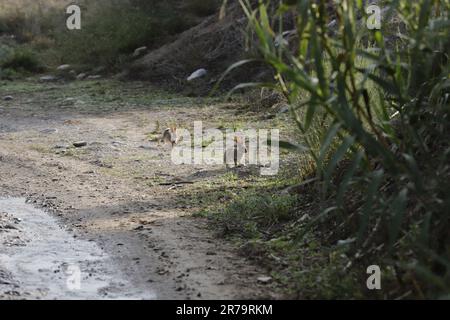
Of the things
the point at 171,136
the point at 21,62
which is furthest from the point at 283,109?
the point at 21,62

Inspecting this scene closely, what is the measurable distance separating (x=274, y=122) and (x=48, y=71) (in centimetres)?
740

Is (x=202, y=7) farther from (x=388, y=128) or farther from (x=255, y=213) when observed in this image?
(x=388, y=128)

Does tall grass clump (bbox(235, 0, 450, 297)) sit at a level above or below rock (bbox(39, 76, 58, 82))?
above

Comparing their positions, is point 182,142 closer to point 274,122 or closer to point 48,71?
point 274,122

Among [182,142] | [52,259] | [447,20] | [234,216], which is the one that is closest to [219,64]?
[182,142]

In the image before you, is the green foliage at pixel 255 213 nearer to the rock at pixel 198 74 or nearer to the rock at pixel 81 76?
the rock at pixel 198 74

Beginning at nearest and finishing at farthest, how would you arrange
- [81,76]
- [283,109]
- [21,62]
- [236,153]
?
[236,153] → [283,109] → [81,76] → [21,62]

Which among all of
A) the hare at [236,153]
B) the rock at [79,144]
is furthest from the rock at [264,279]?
the rock at [79,144]

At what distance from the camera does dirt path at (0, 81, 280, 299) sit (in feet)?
15.3

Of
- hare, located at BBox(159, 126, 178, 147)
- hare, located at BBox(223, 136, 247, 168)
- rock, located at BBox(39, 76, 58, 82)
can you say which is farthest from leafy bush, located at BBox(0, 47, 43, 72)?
hare, located at BBox(223, 136, 247, 168)

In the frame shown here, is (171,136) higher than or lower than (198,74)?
higher

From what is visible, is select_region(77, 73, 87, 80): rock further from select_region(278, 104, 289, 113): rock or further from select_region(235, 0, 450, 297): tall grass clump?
select_region(235, 0, 450, 297): tall grass clump

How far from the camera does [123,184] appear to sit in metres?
7.17

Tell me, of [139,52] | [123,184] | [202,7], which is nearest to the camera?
[123,184]
